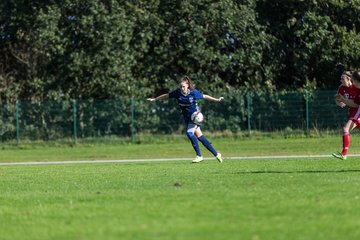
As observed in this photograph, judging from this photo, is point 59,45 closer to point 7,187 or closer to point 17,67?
point 17,67

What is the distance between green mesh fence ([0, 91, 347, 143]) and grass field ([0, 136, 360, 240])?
61.0ft

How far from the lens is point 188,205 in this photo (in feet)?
27.9

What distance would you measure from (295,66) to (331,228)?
30.3 meters

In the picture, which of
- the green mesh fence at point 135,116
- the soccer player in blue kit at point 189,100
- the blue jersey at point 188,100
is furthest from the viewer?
the green mesh fence at point 135,116

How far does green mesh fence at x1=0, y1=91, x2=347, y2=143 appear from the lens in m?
33.0

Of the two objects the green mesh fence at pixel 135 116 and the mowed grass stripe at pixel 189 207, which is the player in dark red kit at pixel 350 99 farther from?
the green mesh fence at pixel 135 116

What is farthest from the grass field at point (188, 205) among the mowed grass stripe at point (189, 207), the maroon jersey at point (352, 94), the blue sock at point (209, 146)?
the blue sock at point (209, 146)

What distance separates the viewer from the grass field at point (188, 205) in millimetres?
6852

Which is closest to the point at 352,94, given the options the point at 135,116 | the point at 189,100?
the point at 189,100

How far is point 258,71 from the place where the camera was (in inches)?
1426

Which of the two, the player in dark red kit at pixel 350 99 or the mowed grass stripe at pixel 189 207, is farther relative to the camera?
the player in dark red kit at pixel 350 99

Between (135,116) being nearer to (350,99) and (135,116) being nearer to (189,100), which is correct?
(189,100)

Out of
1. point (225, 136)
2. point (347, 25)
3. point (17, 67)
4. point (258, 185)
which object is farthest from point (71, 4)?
point (258, 185)

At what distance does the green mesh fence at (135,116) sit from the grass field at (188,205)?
18585 mm
